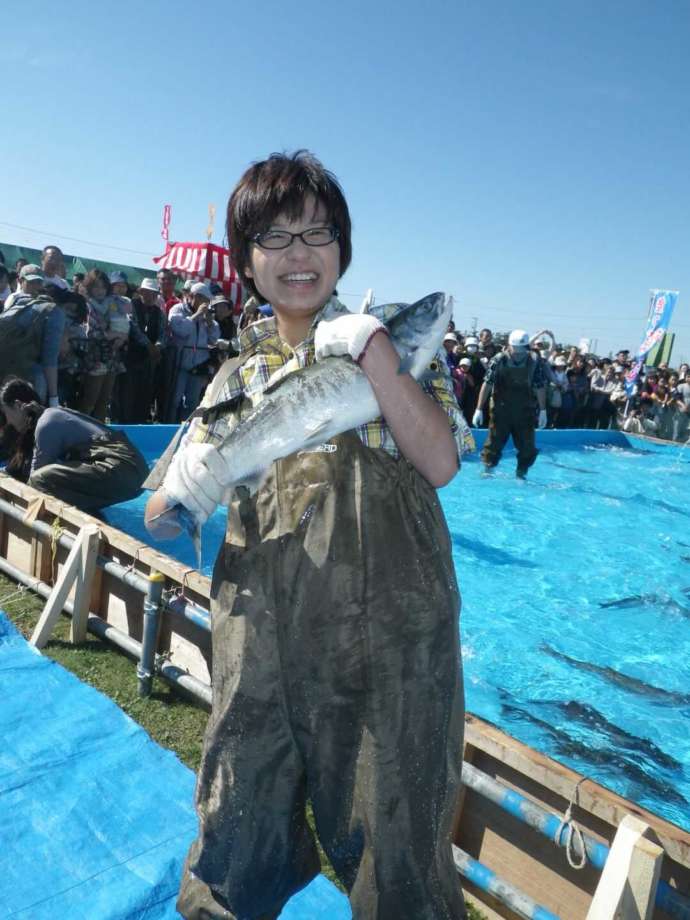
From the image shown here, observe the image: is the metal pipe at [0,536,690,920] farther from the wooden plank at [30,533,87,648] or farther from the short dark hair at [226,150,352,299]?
the short dark hair at [226,150,352,299]

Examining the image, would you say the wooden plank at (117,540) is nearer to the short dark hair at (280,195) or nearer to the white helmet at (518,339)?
the short dark hair at (280,195)

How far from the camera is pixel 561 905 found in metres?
2.61

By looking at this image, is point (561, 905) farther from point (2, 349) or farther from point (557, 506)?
point (557, 506)

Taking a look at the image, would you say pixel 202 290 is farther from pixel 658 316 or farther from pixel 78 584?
pixel 658 316

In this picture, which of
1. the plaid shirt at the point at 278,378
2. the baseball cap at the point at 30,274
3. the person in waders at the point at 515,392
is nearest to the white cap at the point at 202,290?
the baseball cap at the point at 30,274

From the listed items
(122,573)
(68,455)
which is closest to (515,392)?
(68,455)

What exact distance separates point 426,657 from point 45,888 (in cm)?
207

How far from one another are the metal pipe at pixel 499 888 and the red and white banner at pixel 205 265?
49.5 ft

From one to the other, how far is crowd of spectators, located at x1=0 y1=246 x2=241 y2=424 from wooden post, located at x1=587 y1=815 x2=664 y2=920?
264 inches

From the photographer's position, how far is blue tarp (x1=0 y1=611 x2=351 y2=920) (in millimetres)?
2744

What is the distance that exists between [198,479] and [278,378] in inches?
14.2

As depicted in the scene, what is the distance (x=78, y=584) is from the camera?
4387mm

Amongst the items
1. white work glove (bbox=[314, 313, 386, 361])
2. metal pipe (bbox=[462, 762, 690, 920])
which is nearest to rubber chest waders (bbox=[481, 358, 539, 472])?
metal pipe (bbox=[462, 762, 690, 920])

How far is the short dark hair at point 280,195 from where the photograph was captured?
6.36ft
